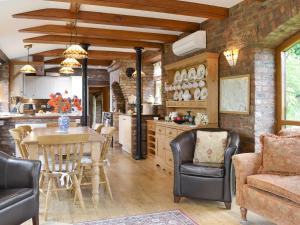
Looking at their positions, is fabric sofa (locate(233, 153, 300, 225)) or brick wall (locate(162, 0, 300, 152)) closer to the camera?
fabric sofa (locate(233, 153, 300, 225))

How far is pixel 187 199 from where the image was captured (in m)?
4.04

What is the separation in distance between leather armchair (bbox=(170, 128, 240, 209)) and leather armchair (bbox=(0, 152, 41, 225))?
1.73m

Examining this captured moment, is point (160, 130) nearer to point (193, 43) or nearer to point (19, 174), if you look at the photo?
point (193, 43)

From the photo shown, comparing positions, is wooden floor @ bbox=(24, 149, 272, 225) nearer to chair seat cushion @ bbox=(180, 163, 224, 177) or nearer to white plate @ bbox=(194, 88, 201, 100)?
chair seat cushion @ bbox=(180, 163, 224, 177)

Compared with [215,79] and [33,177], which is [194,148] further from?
[33,177]

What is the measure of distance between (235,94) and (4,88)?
714 cm

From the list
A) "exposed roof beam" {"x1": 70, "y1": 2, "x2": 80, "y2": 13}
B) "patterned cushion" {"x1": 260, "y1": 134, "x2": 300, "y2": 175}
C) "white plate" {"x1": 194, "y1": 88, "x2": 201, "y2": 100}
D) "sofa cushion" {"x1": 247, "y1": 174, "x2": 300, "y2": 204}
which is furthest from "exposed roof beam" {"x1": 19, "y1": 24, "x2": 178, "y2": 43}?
"sofa cushion" {"x1": 247, "y1": 174, "x2": 300, "y2": 204}

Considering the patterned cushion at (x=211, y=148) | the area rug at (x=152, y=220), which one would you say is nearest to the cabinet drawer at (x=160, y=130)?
the patterned cushion at (x=211, y=148)

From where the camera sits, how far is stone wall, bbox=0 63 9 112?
29.4 ft

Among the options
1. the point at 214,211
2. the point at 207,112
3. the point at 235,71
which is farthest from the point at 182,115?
the point at 214,211

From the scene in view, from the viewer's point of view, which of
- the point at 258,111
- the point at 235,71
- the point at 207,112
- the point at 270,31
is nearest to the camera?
the point at 270,31

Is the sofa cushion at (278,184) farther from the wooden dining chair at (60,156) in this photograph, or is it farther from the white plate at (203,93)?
the white plate at (203,93)

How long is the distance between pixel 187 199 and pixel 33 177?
2038 mm

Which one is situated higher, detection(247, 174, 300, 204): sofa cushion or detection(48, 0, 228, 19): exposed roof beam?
detection(48, 0, 228, 19): exposed roof beam
